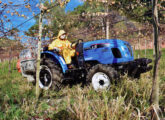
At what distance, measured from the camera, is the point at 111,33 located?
381 inches

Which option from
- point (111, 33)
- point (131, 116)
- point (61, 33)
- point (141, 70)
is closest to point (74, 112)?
point (131, 116)

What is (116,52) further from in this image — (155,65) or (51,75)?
(155,65)

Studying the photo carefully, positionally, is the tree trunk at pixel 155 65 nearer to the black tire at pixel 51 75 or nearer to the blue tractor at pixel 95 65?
the blue tractor at pixel 95 65

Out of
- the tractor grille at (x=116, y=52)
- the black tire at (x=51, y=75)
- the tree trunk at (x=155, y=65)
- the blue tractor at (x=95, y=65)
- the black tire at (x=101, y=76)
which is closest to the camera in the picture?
the tree trunk at (x=155, y=65)

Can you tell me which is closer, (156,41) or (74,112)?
(156,41)

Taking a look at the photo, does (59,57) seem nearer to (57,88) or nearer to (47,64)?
(47,64)

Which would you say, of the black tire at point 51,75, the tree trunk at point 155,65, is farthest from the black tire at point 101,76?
the tree trunk at point 155,65

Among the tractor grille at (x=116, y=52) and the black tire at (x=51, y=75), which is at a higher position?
the tractor grille at (x=116, y=52)

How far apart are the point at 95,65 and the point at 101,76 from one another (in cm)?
28

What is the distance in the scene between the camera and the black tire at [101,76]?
3.16 metres

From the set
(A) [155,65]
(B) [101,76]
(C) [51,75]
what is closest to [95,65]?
(B) [101,76]

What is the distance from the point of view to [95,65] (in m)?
3.38

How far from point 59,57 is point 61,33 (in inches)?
37.3

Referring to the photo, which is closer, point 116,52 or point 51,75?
point 116,52
